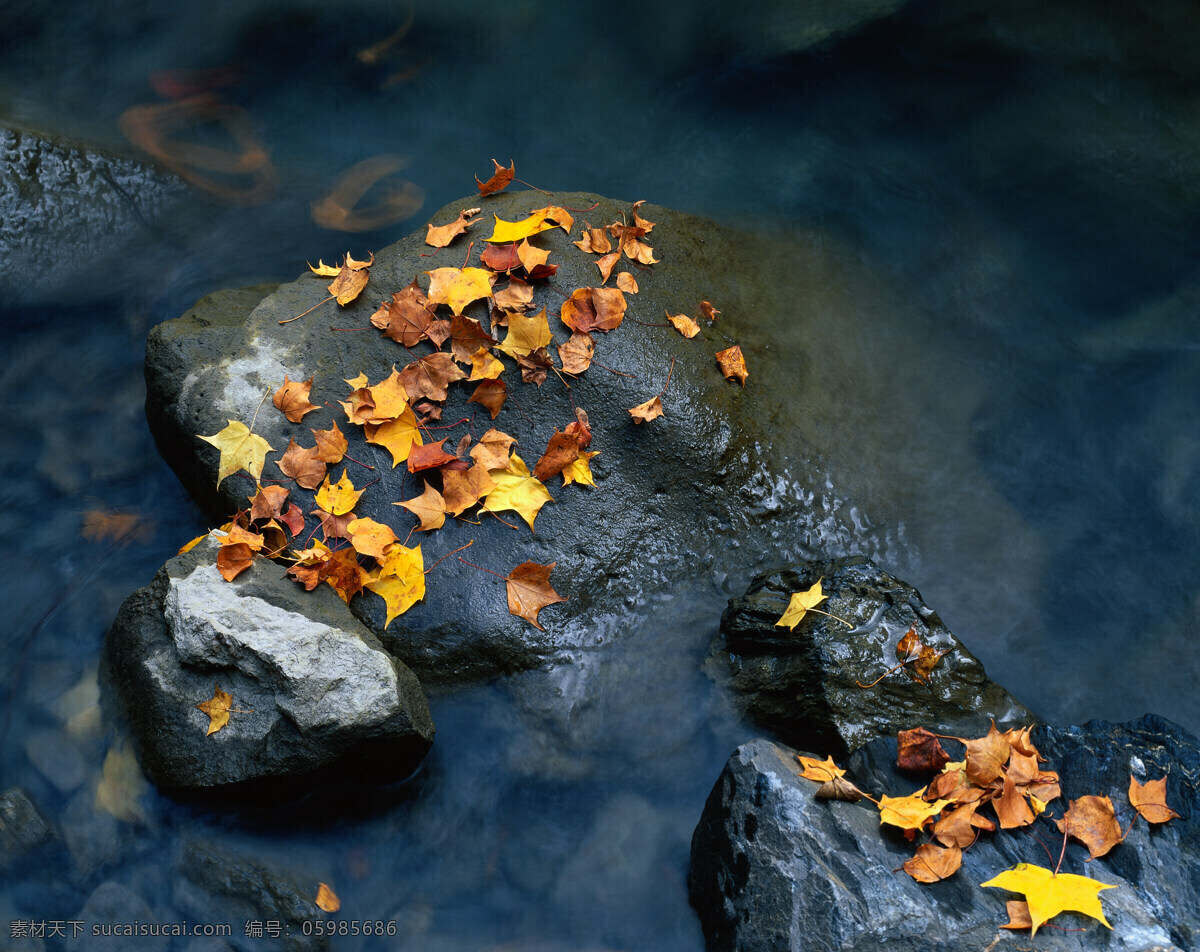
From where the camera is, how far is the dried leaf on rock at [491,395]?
356 cm

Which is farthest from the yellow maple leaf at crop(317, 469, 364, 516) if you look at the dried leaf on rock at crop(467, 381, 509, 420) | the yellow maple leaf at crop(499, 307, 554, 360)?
the yellow maple leaf at crop(499, 307, 554, 360)

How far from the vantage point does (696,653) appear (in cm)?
349

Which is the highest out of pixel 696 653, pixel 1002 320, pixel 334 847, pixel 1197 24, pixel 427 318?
pixel 1197 24

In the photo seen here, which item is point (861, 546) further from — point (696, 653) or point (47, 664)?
point (47, 664)

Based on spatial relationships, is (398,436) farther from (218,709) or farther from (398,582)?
(218,709)

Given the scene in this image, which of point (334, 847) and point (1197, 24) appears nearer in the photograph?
point (334, 847)

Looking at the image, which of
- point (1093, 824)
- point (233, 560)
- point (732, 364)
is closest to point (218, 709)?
point (233, 560)

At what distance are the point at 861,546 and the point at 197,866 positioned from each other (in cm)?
287

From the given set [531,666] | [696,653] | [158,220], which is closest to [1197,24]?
[696,653]

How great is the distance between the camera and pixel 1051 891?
2.49m

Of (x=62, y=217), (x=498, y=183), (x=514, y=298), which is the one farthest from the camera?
(x=62, y=217)

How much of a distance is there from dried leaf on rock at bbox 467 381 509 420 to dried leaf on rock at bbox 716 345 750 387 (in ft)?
3.19

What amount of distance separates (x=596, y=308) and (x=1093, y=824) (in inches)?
100
